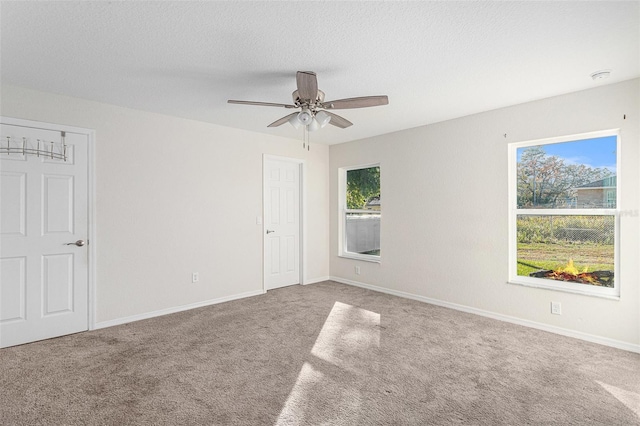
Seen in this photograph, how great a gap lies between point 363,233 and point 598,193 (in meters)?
3.18

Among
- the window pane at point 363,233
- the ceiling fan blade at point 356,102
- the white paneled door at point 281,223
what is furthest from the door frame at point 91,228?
the window pane at point 363,233

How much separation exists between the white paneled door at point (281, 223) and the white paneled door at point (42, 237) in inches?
92.8

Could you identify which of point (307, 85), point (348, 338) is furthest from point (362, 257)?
point (307, 85)

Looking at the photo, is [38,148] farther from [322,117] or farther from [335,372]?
[335,372]

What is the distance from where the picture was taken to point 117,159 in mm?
3615

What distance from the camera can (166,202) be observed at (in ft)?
13.0

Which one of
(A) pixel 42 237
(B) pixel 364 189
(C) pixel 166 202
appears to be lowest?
(A) pixel 42 237

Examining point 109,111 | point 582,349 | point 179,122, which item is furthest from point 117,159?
point 582,349

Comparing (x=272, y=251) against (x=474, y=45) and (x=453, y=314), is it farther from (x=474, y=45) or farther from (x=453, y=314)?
(x=474, y=45)

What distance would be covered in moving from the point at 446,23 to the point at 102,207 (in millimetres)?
3716

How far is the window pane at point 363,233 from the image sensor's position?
528 centimetres

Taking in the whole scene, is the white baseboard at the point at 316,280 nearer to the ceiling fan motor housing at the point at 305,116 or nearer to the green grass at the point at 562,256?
the green grass at the point at 562,256

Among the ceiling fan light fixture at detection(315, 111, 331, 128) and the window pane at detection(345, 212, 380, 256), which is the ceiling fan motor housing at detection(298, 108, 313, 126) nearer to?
the ceiling fan light fixture at detection(315, 111, 331, 128)

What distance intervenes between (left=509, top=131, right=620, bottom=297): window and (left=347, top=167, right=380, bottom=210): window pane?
80.2 inches
